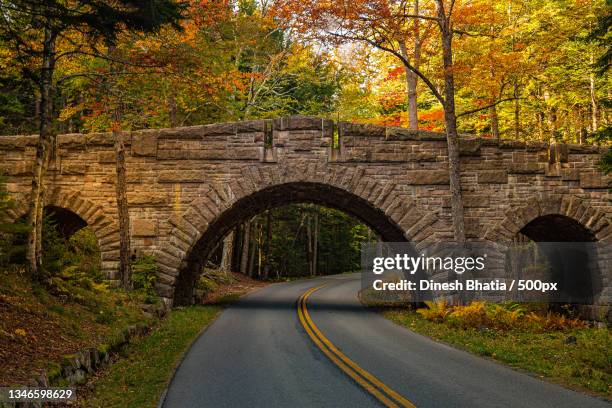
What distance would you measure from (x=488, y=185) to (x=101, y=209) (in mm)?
12364

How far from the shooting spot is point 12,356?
269 inches

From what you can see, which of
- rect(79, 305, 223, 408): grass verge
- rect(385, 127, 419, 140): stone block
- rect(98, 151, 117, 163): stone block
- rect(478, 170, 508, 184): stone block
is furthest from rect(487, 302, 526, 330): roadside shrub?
rect(98, 151, 117, 163): stone block

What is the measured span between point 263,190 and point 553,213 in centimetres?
933

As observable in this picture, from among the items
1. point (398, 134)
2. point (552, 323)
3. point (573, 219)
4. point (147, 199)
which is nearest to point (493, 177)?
point (573, 219)

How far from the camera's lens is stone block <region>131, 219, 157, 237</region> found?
53.2ft

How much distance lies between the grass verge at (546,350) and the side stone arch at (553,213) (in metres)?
3.54

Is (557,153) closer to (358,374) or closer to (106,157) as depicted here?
(358,374)

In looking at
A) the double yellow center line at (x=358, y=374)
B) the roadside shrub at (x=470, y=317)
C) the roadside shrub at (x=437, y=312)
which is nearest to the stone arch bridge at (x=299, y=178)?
the roadside shrub at (x=437, y=312)

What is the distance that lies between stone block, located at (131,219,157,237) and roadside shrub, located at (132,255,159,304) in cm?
71

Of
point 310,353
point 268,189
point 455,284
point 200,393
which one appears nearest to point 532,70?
point 455,284

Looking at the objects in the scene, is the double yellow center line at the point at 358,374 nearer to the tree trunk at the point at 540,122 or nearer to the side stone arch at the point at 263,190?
the side stone arch at the point at 263,190

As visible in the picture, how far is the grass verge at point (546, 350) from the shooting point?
818 cm

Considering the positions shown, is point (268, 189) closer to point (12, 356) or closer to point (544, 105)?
point (12, 356)

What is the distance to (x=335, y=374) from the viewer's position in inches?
317
